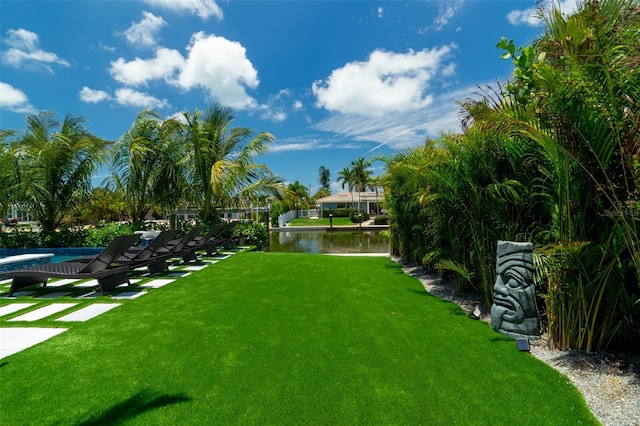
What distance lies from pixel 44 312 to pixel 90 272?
1028 mm

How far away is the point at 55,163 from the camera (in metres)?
12.1

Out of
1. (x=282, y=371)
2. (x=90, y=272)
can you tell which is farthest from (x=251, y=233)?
(x=282, y=371)

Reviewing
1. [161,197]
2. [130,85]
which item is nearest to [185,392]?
[161,197]

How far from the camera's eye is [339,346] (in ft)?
11.6

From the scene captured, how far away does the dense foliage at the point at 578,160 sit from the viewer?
2572mm

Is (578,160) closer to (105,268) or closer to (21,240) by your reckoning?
(105,268)

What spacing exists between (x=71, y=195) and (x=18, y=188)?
5.07ft

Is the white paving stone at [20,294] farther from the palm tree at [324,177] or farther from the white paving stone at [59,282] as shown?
the palm tree at [324,177]

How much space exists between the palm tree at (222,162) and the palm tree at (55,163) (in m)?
3.88

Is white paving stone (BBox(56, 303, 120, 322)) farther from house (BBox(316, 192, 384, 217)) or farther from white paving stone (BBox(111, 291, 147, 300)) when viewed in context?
house (BBox(316, 192, 384, 217))

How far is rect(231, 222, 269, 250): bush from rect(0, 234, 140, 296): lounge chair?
7283mm

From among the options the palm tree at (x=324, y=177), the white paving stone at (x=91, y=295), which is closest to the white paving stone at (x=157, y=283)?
the white paving stone at (x=91, y=295)

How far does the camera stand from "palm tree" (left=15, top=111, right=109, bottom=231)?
1187 cm

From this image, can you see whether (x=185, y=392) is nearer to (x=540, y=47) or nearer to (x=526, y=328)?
(x=526, y=328)
